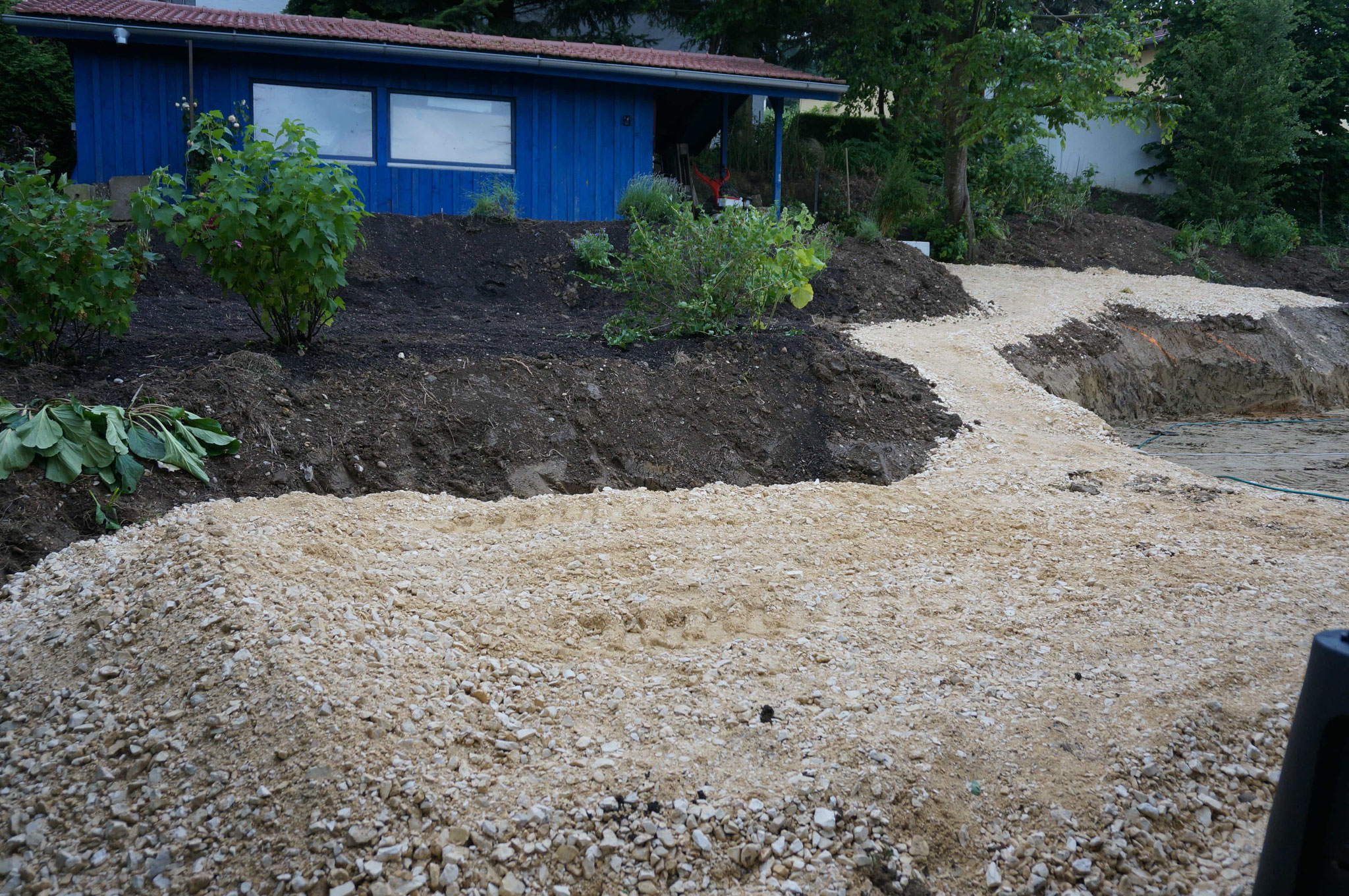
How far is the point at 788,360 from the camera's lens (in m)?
6.12

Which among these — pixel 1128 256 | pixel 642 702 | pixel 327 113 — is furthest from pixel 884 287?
pixel 642 702

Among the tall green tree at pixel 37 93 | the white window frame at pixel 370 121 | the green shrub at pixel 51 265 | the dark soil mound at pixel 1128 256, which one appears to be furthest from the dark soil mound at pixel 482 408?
the tall green tree at pixel 37 93

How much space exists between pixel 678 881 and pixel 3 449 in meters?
3.28

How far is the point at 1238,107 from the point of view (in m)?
14.8

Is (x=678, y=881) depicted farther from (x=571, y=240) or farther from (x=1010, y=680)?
(x=571, y=240)

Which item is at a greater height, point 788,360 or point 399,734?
point 788,360

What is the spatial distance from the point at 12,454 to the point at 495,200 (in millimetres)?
8113

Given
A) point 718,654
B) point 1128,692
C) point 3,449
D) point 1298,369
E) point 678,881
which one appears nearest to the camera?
point 678,881

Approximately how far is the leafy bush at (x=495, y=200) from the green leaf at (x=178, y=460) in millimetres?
6978

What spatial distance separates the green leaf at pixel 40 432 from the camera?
3.69 metres

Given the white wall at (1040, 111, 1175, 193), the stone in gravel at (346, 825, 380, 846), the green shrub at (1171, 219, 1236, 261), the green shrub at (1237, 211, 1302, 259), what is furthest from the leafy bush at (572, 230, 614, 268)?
the white wall at (1040, 111, 1175, 193)

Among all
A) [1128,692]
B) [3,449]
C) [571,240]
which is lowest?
[1128,692]

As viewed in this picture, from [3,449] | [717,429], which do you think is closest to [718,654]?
[717,429]

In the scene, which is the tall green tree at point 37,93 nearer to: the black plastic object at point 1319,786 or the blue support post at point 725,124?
the blue support post at point 725,124
